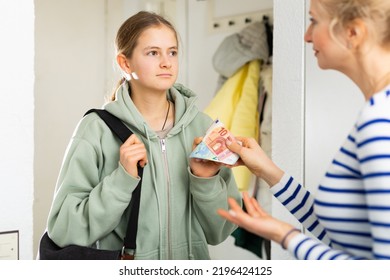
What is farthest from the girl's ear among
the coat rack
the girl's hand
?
the coat rack

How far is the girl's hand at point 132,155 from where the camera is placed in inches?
47.8

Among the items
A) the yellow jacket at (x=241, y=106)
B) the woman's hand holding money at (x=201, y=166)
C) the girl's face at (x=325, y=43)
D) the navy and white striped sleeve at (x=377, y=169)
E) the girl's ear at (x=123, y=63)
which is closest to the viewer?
the navy and white striped sleeve at (x=377, y=169)

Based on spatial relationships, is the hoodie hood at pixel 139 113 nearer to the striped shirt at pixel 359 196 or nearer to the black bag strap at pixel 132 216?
the black bag strap at pixel 132 216

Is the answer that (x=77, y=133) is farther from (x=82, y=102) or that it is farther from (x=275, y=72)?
(x=82, y=102)

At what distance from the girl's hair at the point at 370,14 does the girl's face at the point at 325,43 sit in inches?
1.2

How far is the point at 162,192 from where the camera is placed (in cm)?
133

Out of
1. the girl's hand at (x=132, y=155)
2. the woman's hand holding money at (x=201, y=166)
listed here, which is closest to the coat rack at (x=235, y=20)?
the woman's hand holding money at (x=201, y=166)

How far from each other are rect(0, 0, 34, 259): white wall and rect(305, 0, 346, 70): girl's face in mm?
682

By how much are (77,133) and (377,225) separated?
2.64 ft

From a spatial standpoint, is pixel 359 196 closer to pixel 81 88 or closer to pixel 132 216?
pixel 132 216

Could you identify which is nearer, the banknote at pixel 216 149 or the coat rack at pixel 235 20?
the banknote at pixel 216 149

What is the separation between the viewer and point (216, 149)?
4.14 feet
